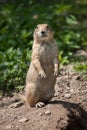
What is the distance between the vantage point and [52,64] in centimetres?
715

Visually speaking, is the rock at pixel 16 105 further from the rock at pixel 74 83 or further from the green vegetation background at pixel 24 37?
the rock at pixel 74 83

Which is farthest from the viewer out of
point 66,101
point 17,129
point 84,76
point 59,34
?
point 59,34

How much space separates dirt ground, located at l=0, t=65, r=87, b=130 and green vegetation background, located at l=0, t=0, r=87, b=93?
1.69 feet

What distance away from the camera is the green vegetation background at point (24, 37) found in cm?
860

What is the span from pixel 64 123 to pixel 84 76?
1.80m

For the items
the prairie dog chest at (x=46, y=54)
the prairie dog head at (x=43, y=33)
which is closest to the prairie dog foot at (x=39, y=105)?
the prairie dog chest at (x=46, y=54)

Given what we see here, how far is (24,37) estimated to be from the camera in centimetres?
1034

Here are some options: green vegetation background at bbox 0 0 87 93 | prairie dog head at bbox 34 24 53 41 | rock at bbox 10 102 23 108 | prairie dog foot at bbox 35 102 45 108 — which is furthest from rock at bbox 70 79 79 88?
prairie dog head at bbox 34 24 53 41

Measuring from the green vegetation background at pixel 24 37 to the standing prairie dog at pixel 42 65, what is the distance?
4.02ft

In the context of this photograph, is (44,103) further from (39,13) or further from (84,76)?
(39,13)

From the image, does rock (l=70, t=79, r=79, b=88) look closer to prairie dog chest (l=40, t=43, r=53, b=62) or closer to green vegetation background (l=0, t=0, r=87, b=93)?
green vegetation background (l=0, t=0, r=87, b=93)

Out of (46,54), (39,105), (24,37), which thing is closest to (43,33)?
(46,54)

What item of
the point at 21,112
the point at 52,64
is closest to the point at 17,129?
the point at 21,112

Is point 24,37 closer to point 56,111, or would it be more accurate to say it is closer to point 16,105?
point 16,105
